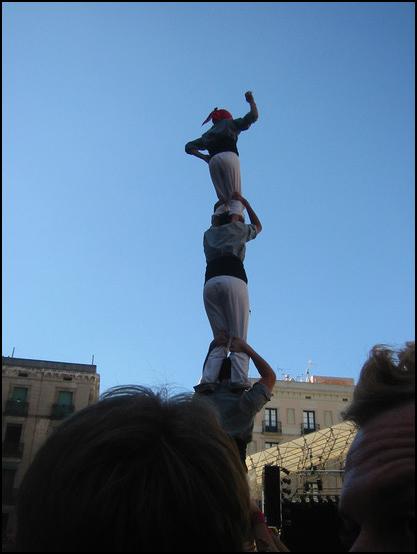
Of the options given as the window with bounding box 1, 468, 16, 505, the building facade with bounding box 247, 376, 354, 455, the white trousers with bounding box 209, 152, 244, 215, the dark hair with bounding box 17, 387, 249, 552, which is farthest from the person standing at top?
the building facade with bounding box 247, 376, 354, 455

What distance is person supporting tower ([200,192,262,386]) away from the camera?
4426 mm

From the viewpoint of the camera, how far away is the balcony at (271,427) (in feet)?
106

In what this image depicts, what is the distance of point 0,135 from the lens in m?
1.89

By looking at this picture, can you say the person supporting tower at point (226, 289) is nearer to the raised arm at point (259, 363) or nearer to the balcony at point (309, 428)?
the raised arm at point (259, 363)

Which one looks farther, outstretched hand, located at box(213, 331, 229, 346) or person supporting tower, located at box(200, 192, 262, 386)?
outstretched hand, located at box(213, 331, 229, 346)

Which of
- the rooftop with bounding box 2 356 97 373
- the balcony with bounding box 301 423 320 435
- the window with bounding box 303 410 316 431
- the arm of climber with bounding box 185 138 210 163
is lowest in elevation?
the balcony with bounding box 301 423 320 435

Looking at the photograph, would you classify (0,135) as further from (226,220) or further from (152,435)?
(226,220)

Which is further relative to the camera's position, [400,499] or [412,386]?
[412,386]

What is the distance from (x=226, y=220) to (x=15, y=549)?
168 inches

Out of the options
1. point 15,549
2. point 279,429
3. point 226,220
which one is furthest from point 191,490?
point 279,429

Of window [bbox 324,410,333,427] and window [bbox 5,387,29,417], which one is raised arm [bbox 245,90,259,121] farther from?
window [bbox 324,410,333,427]

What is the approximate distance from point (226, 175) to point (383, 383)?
4.15 meters

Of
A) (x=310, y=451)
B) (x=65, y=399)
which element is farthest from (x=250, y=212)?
(x=310, y=451)

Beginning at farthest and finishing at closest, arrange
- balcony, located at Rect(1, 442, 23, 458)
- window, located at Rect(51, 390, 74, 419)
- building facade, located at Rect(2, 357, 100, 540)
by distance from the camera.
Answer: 1. building facade, located at Rect(2, 357, 100, 540)
2. balcony, located at Rect(1, 442, 23, 458)
3. window, located at Rect(51, 390, 74, 419)
